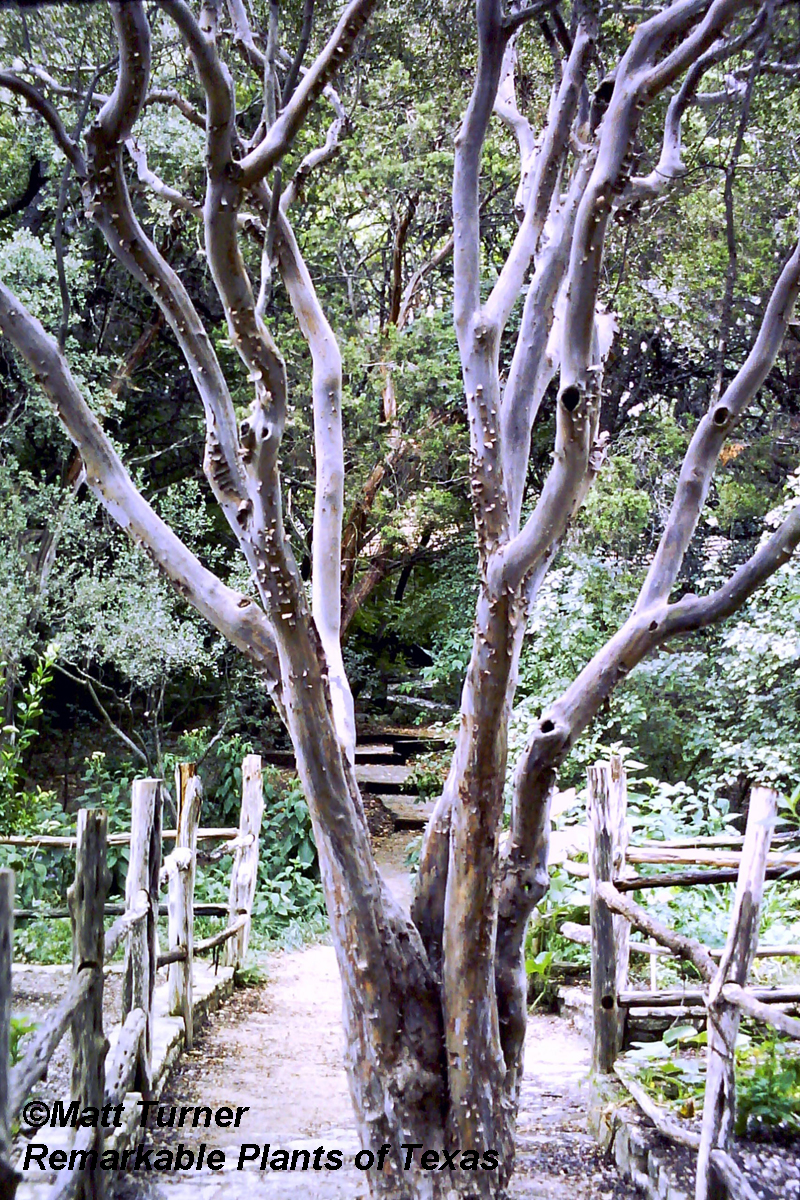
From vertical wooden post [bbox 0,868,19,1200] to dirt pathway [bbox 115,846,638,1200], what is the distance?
156 cm

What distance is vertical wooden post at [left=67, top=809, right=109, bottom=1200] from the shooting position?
2.51 m

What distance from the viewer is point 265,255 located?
2396 mm

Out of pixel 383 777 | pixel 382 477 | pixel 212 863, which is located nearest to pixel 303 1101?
pixel 212 863

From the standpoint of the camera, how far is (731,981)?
240cm

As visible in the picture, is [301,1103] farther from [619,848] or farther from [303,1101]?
[619,848]

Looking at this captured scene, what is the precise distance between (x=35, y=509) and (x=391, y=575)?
4636mm

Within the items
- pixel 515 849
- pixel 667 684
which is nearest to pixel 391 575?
pixel 667 684

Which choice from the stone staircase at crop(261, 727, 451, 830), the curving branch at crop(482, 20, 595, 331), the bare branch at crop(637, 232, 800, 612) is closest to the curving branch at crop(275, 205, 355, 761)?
the curving branch at crop(482, 20, 595, 331)

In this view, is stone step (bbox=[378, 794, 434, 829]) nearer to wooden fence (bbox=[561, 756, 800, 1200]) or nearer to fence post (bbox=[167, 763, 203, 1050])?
fence post (bbox=[167, 763, 203, 1050])

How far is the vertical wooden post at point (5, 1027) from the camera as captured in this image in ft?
4.97

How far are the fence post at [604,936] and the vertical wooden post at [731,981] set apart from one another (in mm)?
1075

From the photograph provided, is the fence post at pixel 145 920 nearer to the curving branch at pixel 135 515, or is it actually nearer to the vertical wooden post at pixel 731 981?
the curving branch at pixel 135 515

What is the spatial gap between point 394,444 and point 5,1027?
6914 mm

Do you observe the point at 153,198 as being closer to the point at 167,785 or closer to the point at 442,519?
the point at 442,519
